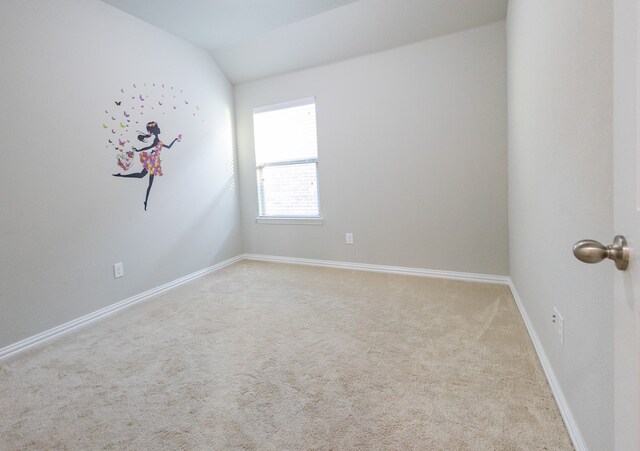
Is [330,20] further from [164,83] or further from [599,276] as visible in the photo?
[599,276]

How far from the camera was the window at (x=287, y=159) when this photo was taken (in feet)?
12.2

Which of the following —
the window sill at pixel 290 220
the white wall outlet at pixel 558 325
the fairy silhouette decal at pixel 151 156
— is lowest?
the white wall outlet at pixel 558 325

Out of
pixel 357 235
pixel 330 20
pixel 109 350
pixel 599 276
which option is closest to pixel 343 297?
pixel 357 235

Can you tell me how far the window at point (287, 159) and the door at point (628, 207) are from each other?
324cm

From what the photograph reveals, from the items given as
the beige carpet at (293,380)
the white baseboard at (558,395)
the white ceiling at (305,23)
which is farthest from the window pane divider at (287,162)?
the white baseboard at (558,395)

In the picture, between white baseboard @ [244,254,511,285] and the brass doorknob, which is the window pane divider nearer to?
white baseboard @ [244,254,511,285]

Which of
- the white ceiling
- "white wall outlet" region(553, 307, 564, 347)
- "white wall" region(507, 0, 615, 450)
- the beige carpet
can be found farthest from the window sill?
"white wall outlet" region(553, 307, 564, 347)

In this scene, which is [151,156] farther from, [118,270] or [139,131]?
[118,270]

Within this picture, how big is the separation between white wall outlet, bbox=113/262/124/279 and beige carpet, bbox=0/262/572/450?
0.31 m

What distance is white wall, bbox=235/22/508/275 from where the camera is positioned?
9.41 feet

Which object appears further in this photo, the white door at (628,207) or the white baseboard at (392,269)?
the white baseboard at (392,269)

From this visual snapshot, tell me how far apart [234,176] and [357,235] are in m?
1.74

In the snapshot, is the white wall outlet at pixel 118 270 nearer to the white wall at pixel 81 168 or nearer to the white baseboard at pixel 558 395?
the white wall at pixel 81 168

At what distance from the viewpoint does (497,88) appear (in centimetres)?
278
